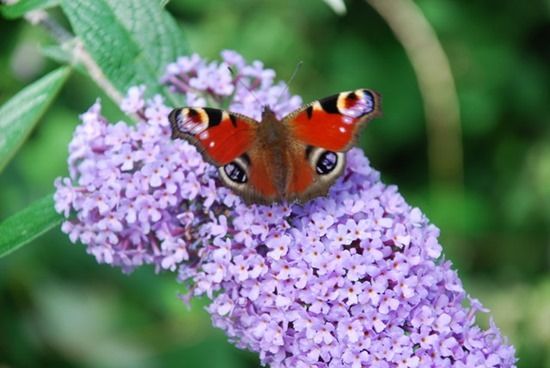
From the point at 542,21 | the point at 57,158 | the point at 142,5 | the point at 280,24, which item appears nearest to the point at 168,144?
the point at 142,5

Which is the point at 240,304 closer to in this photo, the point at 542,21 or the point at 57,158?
the point at 57,158

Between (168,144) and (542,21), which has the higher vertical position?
(542,21)

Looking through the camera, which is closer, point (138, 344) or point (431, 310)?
point (431, 310)

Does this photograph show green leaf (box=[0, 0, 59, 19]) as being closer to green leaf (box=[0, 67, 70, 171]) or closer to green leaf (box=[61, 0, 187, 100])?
green leaf (box=[61, 0, 187, 100])

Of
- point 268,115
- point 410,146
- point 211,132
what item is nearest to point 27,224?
→ point 211,132

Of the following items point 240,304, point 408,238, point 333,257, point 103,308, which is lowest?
point 240,304

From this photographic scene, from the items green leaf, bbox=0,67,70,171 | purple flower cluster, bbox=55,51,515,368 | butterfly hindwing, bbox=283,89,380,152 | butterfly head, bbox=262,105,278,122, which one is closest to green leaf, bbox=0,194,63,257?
purple flower cluster, bbox=55,51,515,368

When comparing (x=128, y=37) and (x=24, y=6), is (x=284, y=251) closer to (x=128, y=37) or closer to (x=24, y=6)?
(x=128, y=37)
